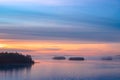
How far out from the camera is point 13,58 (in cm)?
12325

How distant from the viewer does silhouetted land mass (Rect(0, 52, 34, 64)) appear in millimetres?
119700

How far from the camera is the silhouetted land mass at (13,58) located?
11970 centimetres

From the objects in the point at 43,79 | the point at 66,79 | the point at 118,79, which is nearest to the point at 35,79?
the point at 43,79

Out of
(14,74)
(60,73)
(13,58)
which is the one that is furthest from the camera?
(13,58)

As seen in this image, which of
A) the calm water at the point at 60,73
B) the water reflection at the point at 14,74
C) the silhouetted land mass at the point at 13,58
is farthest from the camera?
the silhouetted land mass at the point at 13,58

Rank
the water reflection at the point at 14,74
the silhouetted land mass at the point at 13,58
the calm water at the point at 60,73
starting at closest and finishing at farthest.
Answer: the calm water at the point at 60,73 < the water reflection at the point at 14,74 < the silhouetted land mass at the point at 13,58

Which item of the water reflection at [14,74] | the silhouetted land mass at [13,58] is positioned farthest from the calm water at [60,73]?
the silhouetted land mass at [13,58]

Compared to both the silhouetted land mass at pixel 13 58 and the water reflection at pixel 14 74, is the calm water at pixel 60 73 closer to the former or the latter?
the water reflection at pixel 14 74

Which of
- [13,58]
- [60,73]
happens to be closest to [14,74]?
[60,73]

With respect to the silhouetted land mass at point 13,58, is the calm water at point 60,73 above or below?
below

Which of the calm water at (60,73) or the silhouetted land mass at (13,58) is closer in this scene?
the calm water at (60,73)

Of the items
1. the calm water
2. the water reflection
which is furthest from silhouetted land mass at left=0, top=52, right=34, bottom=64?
the water reflection

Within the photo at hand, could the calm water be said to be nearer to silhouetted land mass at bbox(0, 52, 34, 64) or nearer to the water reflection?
the water reflection

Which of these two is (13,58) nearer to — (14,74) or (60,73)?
(14,74)
